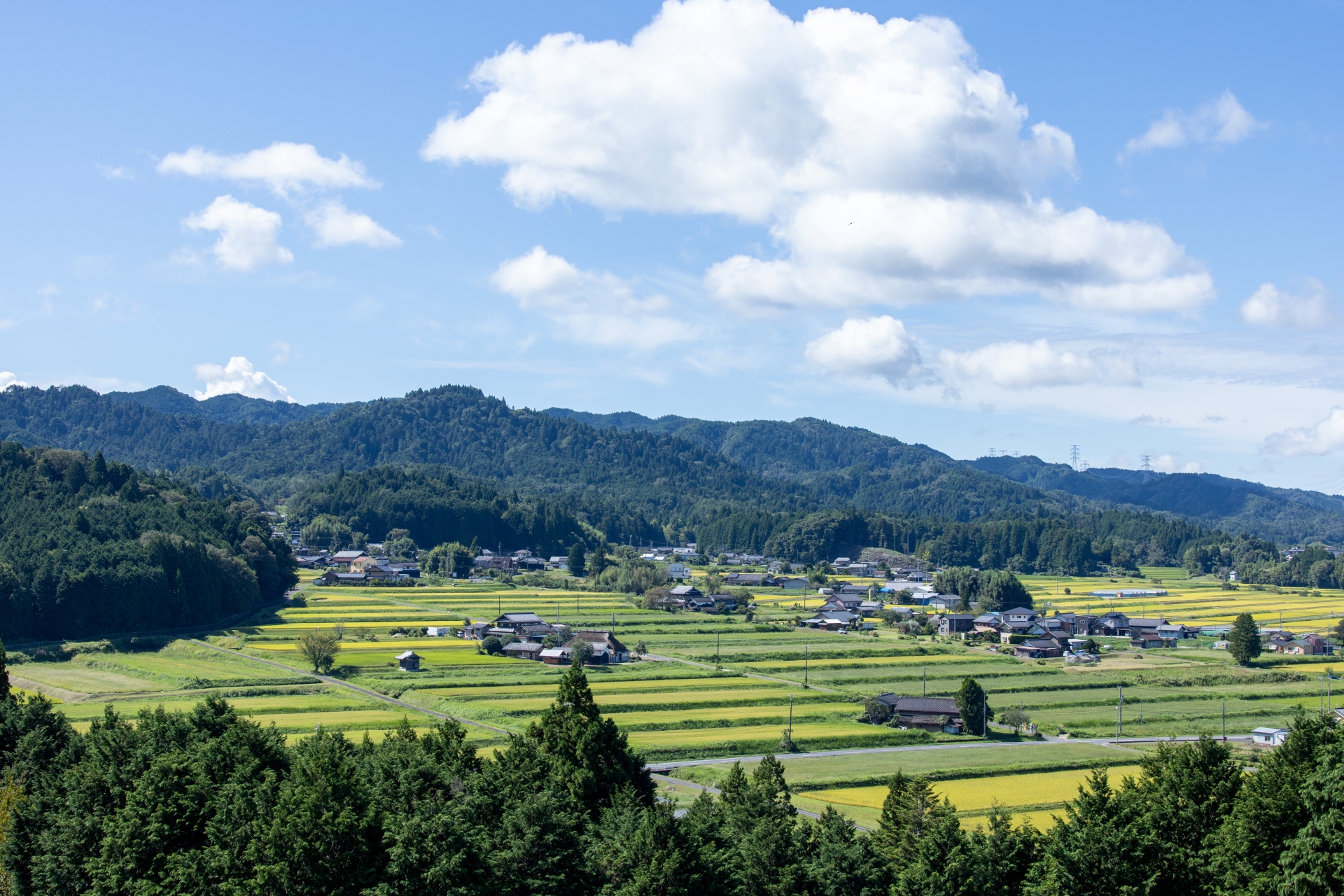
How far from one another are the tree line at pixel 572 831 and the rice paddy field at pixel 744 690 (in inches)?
268

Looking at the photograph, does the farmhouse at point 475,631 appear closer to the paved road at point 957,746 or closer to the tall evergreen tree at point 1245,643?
the paved road at point 957,746

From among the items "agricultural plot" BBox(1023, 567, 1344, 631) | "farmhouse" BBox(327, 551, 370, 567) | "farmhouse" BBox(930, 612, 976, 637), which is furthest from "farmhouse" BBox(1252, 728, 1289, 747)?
"farmhouse" BBox(327, 551, 370, 567)

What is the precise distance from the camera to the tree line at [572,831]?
73.4 ft

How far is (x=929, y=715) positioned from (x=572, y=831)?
109 feet

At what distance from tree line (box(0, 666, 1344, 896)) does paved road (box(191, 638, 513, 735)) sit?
1617 centimetres

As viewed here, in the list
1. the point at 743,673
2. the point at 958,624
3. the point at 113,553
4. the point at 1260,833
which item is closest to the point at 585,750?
the point at 1260,833

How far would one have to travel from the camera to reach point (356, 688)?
57344 millimetres

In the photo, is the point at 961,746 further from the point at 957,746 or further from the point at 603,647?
the point at 603,647

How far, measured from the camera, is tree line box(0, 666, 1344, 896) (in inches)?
880

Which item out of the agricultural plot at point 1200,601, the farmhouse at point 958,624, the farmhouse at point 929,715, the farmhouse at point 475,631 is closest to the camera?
the farmhouse at point 929,715

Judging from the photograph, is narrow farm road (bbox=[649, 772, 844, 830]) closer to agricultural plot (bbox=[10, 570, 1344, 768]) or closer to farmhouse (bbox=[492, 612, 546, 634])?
agricultural plot (bbox=[10, 570, 1344, 768])

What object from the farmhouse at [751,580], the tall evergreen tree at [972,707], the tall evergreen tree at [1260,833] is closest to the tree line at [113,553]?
the farmhouse at [751,580]

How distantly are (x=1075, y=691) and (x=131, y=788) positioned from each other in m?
51.6

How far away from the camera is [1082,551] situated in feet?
535
